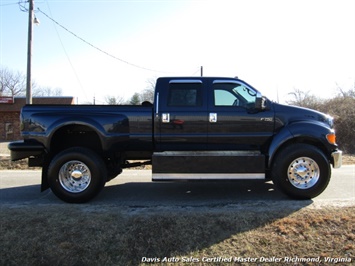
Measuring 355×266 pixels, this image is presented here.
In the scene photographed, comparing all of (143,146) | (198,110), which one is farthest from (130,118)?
(198,110)

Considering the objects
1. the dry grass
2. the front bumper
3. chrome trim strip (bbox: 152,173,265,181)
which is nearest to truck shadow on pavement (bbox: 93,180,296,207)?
chrome trim strip (bbox: 152,173,265,181)

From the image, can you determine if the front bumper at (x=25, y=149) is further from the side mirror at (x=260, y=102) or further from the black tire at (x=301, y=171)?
the black tire at (x=301, y=171)

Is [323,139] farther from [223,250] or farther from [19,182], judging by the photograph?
[19,182]

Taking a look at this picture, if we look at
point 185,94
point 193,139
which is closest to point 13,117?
point 185,94

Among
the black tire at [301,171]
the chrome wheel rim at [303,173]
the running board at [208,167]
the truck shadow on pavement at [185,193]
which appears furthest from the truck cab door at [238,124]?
the truck shadow on pavement at [185,193]

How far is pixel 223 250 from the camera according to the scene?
4.01m

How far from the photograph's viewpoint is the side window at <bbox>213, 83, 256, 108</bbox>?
6.00 metres

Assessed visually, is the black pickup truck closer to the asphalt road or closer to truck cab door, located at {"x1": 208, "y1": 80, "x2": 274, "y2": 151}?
truck cab door, located at {"x1": 208, "y1": 80, "x2": 274, "y2": 151}

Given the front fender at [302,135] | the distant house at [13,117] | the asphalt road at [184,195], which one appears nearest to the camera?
the asphalt road at [184,195]

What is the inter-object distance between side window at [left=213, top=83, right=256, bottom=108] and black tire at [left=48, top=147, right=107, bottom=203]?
246 centimetres

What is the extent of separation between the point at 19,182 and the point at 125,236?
4.89m

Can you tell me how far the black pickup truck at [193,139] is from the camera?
5652 mm

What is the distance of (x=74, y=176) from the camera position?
5781mm

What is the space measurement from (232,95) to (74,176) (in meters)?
3.26
